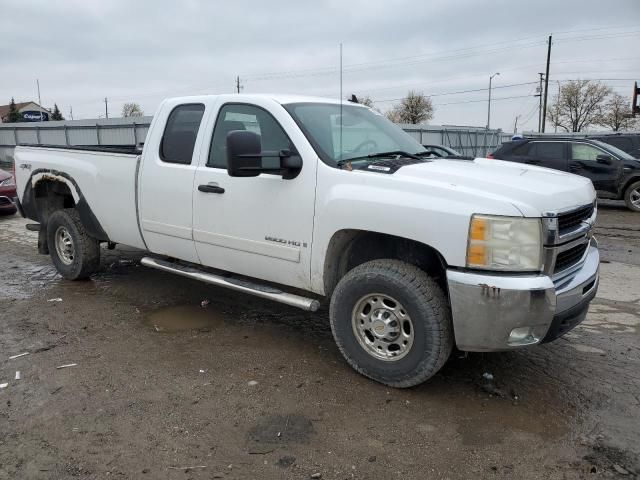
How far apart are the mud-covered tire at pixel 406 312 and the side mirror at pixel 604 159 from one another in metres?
10.6

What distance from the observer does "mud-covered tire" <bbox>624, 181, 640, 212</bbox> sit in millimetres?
12078

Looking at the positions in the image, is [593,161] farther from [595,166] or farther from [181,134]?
[181,134]

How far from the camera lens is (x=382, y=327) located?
356 centimetres

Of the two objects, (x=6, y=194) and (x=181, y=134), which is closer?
(x=181, y=134)

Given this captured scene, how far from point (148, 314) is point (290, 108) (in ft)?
7.93

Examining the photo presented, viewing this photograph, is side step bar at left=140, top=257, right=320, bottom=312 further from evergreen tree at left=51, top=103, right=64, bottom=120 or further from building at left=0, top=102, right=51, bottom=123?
evergreen tree at left=51, top=103, right=64, bottom=120

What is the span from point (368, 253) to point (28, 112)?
5935 centimetres

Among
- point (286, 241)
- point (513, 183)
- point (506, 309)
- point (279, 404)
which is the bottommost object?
point (279, 404)

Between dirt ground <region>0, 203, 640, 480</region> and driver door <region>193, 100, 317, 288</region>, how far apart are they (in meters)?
0.71

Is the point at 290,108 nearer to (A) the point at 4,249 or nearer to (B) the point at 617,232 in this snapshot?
(A) the point at 4,249

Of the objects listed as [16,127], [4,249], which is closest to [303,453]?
[4,249]

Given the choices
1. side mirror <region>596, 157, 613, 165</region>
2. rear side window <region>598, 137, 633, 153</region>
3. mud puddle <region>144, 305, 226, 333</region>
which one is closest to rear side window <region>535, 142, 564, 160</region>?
side mirror <region>596, 157, 613, 165</region>

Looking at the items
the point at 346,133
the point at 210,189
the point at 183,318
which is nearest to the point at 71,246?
the point at 183,318

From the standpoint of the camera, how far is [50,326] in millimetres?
4852
